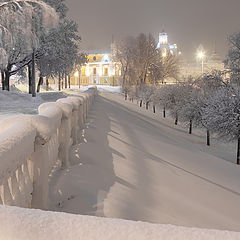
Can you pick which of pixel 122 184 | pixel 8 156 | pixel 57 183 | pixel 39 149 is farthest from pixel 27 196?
pixel 122 184

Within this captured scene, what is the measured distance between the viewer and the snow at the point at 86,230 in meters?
0.97

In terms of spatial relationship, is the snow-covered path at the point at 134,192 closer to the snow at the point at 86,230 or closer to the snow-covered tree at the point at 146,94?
the snow at the point at 86,230

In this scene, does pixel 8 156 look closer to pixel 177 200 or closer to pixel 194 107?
pixel 177 200

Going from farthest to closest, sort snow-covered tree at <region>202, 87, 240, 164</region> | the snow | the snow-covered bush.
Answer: the snow-covered bush, snow-covered tree at <region>202, 87, 240, 164</region>, the snow

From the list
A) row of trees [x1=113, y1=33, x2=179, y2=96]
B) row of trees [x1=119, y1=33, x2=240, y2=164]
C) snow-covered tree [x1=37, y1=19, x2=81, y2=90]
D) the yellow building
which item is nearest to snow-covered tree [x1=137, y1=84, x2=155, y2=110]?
row of trees [x1=119, y1=33, x2=240, y2=164]

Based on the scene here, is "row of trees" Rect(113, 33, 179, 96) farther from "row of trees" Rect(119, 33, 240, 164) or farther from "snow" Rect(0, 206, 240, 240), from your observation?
"snow" Rect(0, 206, 240, 240)

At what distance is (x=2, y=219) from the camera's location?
1.02m

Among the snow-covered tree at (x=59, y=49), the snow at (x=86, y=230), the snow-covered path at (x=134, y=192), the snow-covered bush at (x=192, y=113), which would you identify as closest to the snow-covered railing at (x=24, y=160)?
the snow-covered path at (x=134, y=192)

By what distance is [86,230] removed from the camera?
3.28ft

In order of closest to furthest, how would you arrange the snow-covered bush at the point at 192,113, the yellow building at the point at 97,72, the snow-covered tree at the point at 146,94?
the snow-covered bush at the point at 192,113, the snow-covered tree at the point at 146,94, the yellow building at the point at 97,72

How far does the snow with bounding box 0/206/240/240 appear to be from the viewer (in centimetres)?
97

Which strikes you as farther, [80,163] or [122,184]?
[80,163]

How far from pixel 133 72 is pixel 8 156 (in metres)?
57.1

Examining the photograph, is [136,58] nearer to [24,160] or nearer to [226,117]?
[226,117]
